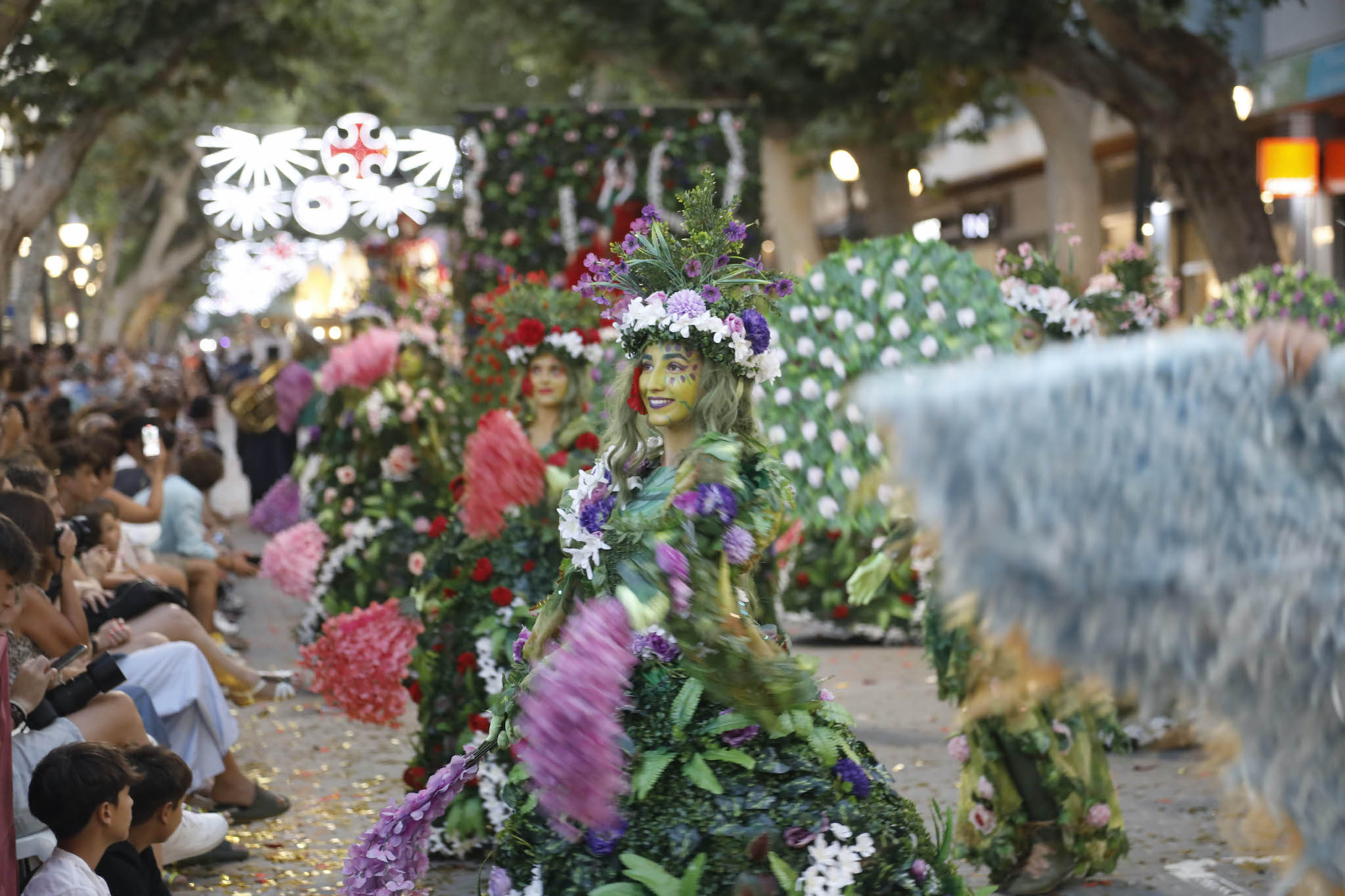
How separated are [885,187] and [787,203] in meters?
1.90

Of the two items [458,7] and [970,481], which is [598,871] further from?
[458,7]

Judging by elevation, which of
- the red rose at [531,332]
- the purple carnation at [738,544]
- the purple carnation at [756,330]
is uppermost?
the red rose at [531,332]

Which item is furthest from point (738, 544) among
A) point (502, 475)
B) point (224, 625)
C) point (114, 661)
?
point (224, 625)

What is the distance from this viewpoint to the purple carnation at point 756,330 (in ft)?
13.9

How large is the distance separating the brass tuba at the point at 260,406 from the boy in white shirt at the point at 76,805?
11277 mm

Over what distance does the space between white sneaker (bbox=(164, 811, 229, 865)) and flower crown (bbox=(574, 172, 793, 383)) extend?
2722 millimetres

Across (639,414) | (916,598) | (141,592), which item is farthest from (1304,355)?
(916,598)

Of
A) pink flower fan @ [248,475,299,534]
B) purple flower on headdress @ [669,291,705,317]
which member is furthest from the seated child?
pink flower fan @ [248,475,299,534]

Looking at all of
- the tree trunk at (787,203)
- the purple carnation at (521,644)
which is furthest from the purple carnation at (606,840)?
the tree trunk at (787,203)

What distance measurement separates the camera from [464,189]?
12.1 metres

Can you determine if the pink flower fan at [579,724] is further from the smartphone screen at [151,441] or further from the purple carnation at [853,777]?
the smartphone screen at [151,441]

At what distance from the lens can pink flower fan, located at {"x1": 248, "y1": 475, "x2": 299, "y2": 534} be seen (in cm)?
1348

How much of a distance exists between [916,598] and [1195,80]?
4912 mm

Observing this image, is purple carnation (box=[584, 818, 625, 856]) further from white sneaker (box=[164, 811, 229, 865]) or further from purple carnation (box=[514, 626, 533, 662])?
white sneaker (box=[164, 811, 229, 865])
